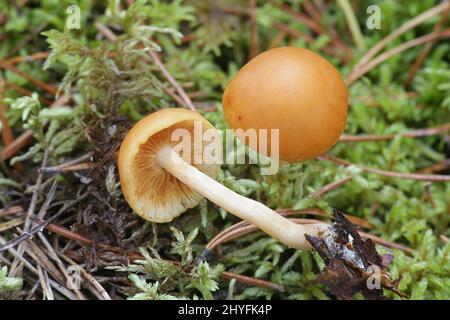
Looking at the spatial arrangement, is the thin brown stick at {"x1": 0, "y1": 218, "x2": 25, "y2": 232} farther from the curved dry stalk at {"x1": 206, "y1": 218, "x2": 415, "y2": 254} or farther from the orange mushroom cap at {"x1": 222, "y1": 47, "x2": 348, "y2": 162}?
the orange mushroom cap at {"x1": 222, "y1": 47, "x2": 348, "y2": 162}

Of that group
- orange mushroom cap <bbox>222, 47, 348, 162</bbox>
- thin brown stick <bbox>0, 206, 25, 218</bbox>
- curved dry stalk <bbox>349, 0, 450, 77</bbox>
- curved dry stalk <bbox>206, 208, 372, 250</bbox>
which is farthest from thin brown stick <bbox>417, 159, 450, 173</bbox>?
thin brown stick <bbox>0, 206, 25, 218</bbox>

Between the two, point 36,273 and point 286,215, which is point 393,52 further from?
point 36,273

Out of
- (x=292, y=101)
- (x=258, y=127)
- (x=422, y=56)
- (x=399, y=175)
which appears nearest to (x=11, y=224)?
(x=258, y=127)

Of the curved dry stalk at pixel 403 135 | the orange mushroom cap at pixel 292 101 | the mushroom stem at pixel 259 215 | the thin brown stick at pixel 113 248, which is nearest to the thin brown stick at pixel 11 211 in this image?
the thin brown stick at pixel 113 248

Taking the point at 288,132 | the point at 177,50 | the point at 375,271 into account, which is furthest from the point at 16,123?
the point at 375,271

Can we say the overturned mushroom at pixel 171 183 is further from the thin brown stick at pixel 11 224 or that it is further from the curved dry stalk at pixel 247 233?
the thin brown stick at pixel 11 224
